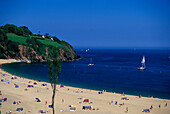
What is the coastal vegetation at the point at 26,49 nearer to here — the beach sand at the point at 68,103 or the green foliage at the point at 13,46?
the green foliage at the point at 13,46

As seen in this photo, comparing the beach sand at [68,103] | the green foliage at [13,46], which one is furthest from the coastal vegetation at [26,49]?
the beach sand at [68,103]

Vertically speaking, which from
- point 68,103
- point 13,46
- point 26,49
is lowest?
point 68,103

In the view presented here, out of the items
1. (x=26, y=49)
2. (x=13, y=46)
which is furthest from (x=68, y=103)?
(x=26, y=49)

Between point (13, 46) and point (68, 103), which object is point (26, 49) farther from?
point (68, 103)

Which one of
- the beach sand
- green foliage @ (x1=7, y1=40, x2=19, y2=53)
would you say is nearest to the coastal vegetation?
green foliage @ (x1=7, y1=40, x2=19, y2=53)

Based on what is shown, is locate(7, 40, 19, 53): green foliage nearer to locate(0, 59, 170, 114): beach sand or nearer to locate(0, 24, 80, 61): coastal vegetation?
locate(0, 24, 80, 61): coastal vegetation

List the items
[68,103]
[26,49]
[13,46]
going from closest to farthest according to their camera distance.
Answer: [68,103]
[13,46]
[26,49]

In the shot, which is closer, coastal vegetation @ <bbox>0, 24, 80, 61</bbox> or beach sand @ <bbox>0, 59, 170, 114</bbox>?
beach sand @ <bbox>0, 59, 170, 114</bbox>

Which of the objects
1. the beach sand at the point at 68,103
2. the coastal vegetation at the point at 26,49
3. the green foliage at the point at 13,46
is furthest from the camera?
the green foliage at the point at 13,46

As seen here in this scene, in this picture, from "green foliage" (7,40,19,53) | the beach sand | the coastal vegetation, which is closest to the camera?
the beach sand

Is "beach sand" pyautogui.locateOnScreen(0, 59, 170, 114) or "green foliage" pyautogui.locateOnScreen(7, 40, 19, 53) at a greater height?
"green foliage" pyautogui.locateOnScreen(7, 40, 19, 53)

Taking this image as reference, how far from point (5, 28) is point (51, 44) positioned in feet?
145

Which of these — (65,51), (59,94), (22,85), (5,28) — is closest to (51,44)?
(65,51)

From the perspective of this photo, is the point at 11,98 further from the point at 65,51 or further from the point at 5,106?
the point at 65,51
